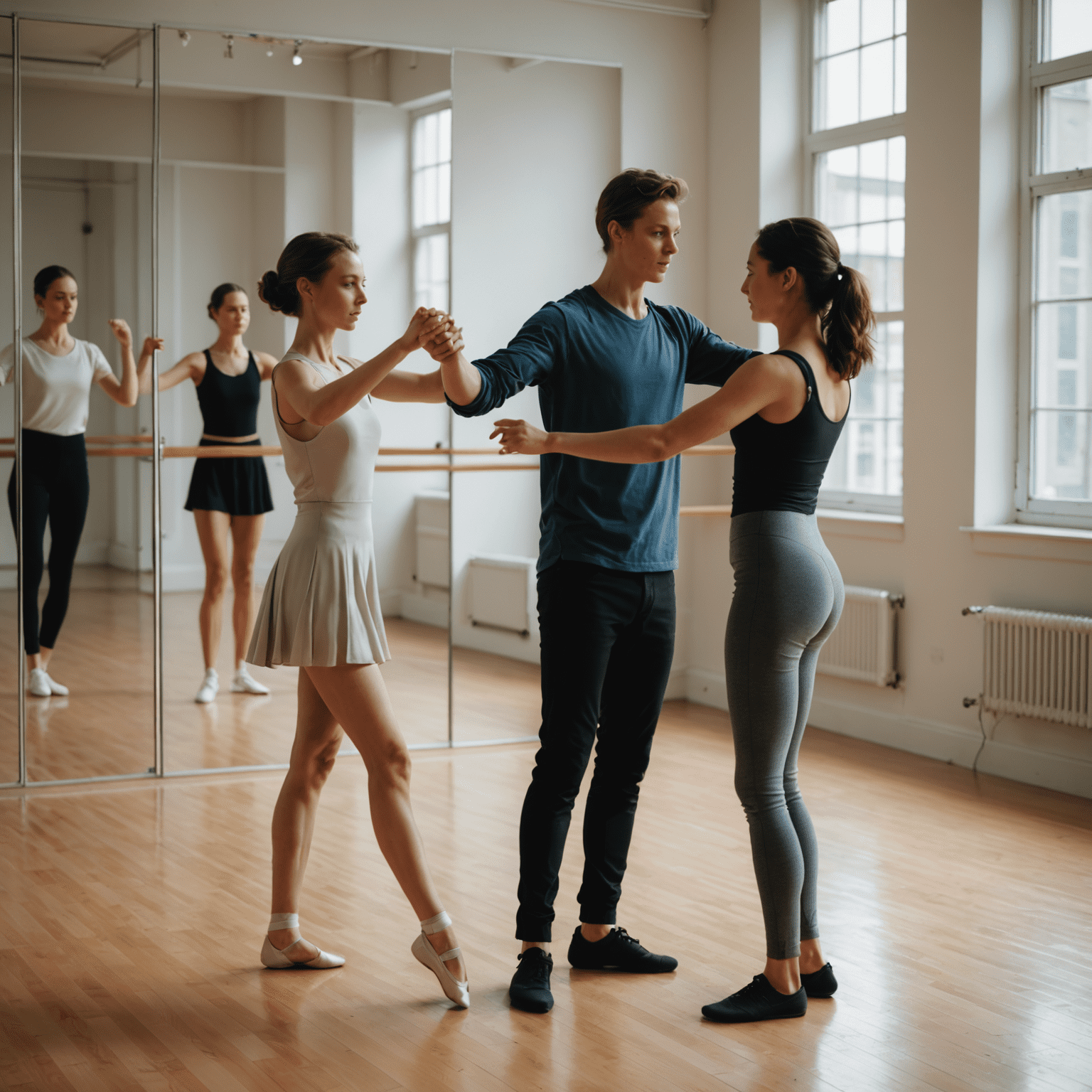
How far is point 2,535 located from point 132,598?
46 cm

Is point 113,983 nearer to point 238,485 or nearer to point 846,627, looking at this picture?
point 238,485

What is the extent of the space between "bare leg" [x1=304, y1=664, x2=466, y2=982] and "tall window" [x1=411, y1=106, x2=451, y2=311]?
2562mm

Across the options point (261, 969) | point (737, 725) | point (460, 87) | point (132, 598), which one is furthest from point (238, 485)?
point (737, 725)

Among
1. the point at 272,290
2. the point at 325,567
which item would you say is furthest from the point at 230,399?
the point at 325,567

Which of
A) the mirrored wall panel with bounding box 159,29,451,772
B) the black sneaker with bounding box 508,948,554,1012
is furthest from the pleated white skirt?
the mirrored wall panel with bounding box 159,29,451,772

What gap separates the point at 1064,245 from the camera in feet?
15.8

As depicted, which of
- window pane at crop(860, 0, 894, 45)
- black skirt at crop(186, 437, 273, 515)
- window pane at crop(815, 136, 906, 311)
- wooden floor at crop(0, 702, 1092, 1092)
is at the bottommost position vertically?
wooden floor at crop(0, 702, 1092, 1092)

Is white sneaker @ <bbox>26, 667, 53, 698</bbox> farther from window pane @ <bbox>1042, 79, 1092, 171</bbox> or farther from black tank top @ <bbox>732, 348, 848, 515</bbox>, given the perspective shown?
window pane @ <bbox>1042, 79, 1092, 171</bbox>

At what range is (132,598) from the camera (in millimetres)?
4684

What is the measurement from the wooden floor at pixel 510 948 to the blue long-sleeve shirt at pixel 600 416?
915mm

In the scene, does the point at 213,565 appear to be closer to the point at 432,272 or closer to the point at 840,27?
the point at 432,272

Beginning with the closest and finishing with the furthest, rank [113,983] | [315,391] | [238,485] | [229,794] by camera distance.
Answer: [315,391] → [113,983] → [229,794] → [238,485]

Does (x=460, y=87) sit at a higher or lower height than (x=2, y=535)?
higher

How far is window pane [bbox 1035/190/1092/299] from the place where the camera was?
4.75m
